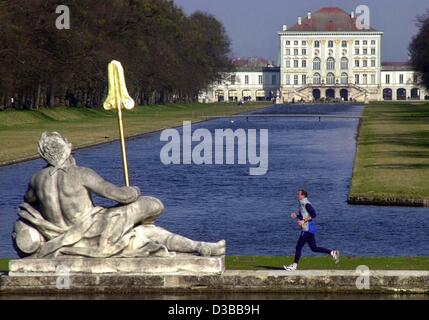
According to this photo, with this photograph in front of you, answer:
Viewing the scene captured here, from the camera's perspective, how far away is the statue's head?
53.0ft

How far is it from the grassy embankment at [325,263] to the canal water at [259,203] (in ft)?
10.6

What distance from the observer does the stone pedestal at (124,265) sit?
52.4ft

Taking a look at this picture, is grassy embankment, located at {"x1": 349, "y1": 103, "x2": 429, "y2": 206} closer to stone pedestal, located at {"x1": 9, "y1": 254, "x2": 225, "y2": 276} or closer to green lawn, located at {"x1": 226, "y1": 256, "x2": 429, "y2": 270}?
green lawn, located at {"x1": 226, "y1": 256, "x2": 429, "y2": 270}

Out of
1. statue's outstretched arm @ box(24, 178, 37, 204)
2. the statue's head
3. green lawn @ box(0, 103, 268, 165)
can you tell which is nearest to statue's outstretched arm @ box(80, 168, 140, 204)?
the statue's head

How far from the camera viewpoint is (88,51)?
93.9 metres

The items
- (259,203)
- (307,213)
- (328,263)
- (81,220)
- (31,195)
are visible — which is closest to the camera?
(81,220)

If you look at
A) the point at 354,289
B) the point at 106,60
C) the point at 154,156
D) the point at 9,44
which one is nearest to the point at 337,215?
the point at 354,289

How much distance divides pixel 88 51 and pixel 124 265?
78824mm

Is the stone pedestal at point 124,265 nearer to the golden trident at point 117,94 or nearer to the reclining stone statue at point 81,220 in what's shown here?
the reclining stone statue at point 81,220

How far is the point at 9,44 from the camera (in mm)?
78125

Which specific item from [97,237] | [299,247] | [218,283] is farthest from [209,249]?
[299,247]

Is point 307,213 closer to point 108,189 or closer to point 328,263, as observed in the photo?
point 328,263

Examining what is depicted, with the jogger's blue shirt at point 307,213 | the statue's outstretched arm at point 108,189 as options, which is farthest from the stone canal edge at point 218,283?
the jogger's blue shirt at point 307,213
